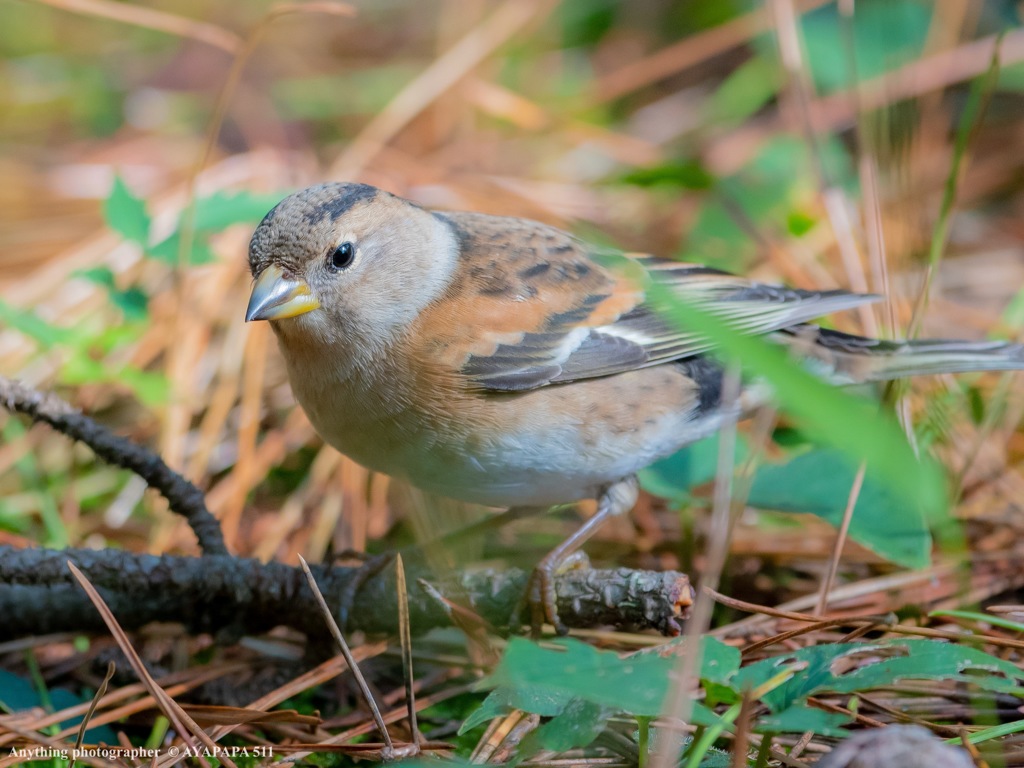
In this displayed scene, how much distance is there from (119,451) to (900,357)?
236cm

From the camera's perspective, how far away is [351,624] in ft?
8.80

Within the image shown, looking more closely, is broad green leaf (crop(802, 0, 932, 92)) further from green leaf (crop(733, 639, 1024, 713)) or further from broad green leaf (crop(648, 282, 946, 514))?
broad green leaf (crop(648, 282, 946, 514))

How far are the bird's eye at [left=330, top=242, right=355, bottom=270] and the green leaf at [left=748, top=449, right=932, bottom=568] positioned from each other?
1.36 m

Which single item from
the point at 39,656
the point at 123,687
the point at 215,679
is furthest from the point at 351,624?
the point at 39,656

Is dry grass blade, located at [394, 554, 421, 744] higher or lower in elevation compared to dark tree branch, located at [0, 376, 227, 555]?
lower

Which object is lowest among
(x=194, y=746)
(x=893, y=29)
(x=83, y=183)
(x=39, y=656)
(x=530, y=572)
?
(x=39, y=656)

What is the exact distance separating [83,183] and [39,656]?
9.53 ft

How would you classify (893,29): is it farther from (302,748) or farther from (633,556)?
(302,748)

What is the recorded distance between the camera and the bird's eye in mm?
2771

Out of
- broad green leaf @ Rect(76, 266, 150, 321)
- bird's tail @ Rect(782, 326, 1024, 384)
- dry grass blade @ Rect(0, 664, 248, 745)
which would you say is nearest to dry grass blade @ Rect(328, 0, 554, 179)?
broad green leaf @ Rect(76, 266, 150, 321)

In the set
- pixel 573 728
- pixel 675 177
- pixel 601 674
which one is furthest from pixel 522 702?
pixel 675 177

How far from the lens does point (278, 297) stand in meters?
2.65

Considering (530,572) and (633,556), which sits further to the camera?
(633,556)

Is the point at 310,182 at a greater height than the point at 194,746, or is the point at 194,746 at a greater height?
the point at 310,182
